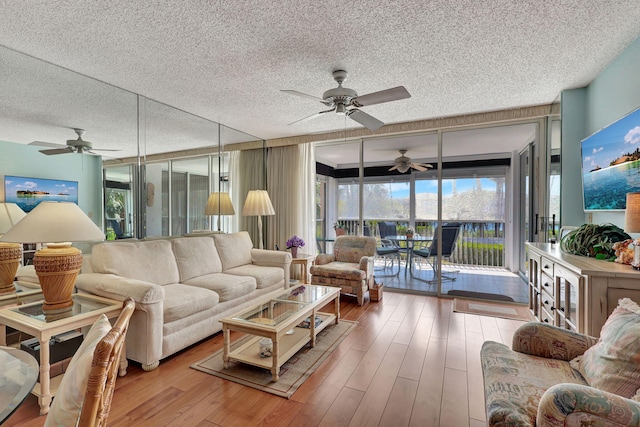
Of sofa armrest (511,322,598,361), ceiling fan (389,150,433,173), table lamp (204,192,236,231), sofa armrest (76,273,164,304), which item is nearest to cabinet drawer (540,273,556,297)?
sofa armrest (511,322,598,361)

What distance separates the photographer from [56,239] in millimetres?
1922

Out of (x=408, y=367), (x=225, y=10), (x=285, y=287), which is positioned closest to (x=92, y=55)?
(x=225, y=10)

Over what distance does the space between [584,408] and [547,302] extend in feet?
6.72

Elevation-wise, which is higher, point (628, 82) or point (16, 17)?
point (16, 17)

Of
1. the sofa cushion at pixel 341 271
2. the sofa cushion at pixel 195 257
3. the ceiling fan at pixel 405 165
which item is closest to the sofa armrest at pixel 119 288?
the sofa cushion at pixel 195 257

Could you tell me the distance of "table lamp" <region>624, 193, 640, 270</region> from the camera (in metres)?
1.79

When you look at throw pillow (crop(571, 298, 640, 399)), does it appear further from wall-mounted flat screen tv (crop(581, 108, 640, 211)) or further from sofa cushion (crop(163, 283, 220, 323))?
sofa cushion (crop(163, 283, 220, 323))

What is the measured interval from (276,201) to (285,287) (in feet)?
6.03

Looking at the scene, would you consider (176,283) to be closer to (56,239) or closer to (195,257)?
(195,257)

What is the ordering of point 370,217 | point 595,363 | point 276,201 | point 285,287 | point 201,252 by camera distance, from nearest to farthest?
point 595,363 → point 201,252 → point 285,287 → point 370,217 → point 276,201

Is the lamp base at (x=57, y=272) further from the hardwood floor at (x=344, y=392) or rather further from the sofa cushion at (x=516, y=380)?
the sofa cushion at (x=516, y=380)

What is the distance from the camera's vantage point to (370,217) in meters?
5.04

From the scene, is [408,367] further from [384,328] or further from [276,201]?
[276,201]

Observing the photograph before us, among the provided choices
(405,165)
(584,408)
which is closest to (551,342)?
(584,408)
